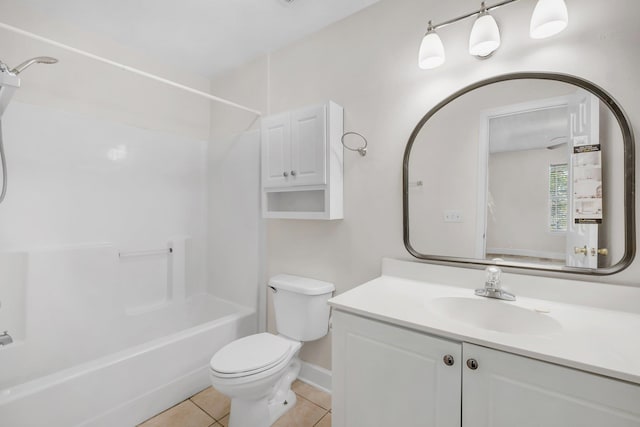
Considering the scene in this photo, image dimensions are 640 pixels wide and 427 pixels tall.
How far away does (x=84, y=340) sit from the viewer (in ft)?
6.17

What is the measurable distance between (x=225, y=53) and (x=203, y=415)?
2482 millimetres

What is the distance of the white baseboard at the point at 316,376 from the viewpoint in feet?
6.14

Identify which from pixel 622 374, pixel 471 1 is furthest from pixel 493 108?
pixel 622 374

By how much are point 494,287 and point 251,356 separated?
1.19 metres

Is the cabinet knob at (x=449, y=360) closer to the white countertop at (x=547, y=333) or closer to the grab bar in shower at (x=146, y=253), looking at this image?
the white countertop at (x=547, y=333)

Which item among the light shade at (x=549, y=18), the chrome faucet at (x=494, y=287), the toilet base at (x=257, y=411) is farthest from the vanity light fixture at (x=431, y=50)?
the toilet base at (x=257, y=411)

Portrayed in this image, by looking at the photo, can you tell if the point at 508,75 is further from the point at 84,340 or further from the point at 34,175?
the point at 84,340

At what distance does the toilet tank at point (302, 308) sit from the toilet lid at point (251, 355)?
13 centimetres

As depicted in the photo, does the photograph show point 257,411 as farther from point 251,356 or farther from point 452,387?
point 452,387

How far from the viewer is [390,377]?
103 cm

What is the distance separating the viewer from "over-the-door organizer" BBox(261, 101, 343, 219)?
5.49 feet

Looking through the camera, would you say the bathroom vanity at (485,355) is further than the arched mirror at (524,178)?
No

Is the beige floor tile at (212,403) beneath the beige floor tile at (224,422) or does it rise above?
above

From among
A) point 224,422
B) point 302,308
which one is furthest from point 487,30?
point 224,422
